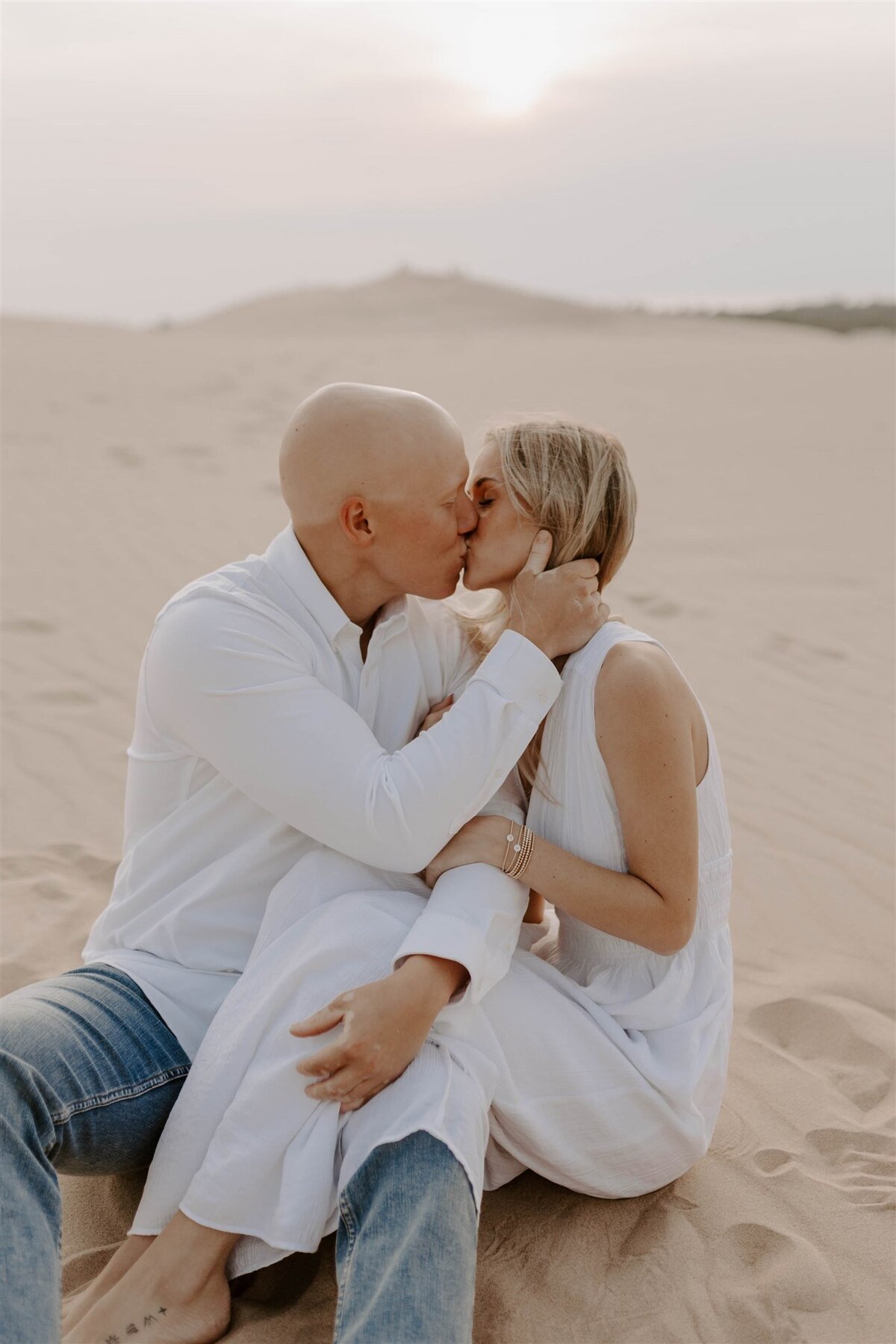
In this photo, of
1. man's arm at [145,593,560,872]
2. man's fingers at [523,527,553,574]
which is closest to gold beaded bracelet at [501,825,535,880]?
man's arm at [145,593,560,872]

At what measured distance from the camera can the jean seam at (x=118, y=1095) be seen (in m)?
2.54

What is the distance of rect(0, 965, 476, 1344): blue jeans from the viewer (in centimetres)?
218

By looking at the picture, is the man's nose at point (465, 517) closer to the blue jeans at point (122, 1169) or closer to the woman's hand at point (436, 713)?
the woman's hand at point (436, 713)

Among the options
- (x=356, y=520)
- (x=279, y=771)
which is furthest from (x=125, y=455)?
(x=279, y=771)

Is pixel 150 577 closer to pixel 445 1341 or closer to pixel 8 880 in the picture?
pixel 8 880

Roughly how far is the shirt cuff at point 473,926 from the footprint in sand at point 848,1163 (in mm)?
958

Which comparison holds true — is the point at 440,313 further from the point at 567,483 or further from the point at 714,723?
the point at 567,483

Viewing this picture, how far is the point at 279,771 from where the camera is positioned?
278cm

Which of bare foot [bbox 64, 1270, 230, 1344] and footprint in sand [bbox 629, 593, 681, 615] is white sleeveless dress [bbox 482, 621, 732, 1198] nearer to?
bare foot [bbox 64, 1270, 230, 1344]

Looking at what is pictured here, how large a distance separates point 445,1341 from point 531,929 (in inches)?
49.4

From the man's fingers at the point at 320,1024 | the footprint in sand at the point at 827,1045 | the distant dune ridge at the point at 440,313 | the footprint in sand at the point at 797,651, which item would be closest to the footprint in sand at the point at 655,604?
the footprint in sand at the point at 797,651

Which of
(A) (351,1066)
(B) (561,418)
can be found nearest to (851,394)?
(B) (561,418)

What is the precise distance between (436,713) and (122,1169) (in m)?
1.26

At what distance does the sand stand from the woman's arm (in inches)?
28.8
